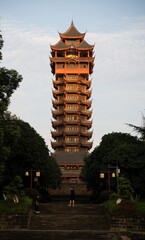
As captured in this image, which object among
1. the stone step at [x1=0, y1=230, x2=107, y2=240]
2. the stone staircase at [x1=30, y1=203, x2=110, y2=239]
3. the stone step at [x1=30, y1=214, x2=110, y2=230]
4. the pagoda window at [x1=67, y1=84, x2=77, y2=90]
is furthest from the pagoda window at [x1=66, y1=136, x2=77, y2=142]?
the stone step at [x1=0, y1=230, x2=107, y2=240]

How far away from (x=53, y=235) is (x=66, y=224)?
3070mm

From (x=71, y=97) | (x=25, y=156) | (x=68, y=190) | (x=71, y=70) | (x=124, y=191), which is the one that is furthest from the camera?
(x=71, y=70)

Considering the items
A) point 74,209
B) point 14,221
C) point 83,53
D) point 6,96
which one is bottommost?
point 14,221

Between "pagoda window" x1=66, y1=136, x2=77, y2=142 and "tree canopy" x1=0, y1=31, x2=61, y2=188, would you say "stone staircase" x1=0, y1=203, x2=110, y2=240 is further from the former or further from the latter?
"pagoda window" x1=66, y1=136, x2=77, y2=142

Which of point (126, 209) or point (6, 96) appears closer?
point (126, 209)

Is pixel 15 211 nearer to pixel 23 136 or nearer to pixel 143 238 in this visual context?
pixel 143 238

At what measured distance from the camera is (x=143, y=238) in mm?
17797

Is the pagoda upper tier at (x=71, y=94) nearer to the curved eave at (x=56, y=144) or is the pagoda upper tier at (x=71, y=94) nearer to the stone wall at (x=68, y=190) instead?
the curved eave at (x=56, y=144)

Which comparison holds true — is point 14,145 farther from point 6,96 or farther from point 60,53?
point 60,53

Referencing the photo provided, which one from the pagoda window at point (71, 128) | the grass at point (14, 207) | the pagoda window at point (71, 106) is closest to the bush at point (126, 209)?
the grass at point (14, 207)

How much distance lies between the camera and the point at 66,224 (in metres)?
20.7

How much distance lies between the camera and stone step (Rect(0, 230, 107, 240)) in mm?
17281

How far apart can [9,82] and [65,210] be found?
10.1m

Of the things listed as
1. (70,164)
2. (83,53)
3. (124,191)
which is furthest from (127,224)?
(83,53)
